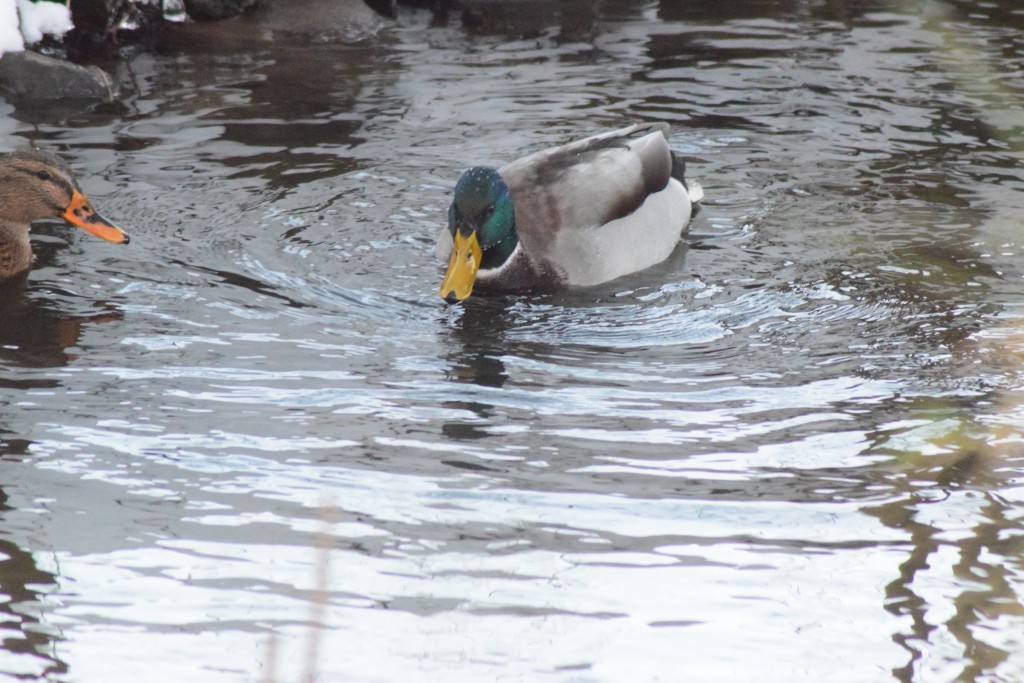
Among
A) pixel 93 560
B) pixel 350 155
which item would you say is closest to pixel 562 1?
pixel 350 155

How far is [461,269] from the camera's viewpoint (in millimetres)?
5820

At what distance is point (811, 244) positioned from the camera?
6.51 metres

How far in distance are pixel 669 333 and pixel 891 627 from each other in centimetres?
236

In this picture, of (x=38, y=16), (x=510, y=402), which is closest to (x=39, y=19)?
(x=38, y=16)

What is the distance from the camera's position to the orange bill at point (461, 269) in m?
5.73

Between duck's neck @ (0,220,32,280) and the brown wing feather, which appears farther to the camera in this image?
the brown wing feather

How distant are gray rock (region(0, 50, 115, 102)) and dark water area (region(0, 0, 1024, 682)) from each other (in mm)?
304

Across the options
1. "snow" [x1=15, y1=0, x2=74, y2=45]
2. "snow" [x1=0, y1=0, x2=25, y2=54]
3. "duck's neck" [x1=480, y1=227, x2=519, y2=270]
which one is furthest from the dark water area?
"snow" [x1=15, y1=0, x2=74, y2=45]

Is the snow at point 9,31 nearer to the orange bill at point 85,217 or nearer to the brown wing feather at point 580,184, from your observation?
the orange bill at point 85,217

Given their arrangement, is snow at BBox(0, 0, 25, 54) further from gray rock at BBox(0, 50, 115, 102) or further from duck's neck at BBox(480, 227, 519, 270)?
duck's neck at BBox(480, 227, 519, 270)

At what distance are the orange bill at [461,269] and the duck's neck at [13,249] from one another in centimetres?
196

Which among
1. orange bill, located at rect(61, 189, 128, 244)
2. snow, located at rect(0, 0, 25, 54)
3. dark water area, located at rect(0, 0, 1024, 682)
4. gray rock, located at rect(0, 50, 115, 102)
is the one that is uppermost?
snow, located at rect(0, 0, 25, 54)

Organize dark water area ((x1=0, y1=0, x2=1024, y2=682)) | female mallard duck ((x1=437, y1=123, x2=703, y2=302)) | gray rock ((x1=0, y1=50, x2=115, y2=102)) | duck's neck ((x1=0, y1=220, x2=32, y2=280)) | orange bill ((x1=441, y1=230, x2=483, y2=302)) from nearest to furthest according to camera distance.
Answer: dark water area ((x1=0, y1=0, x2=1024, y2=682)) < orange bill ((x1=441, y1=230, x2=483, y2=302)) < female mallard duck ((x1=437, y1=123, x2=703, y2=302)) < duck's neck ((x1=0, y1=220, x2=32, y2=280)) < gray rock ((x1=0, y1=50, x2=115, y2=102))

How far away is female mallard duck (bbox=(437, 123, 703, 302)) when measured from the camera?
599cm
